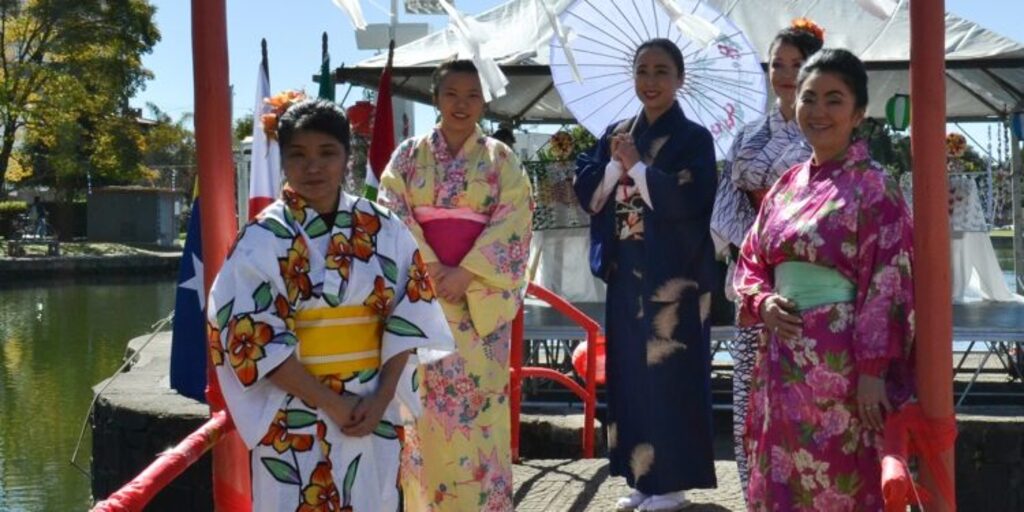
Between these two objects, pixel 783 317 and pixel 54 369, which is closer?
pixel 783 317

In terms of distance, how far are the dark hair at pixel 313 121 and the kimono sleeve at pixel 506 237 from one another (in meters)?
1.19

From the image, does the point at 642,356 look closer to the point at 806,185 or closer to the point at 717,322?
the point at 806,185

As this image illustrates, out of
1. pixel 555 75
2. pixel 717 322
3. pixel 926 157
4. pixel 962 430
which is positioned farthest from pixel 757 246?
pixel 717 322

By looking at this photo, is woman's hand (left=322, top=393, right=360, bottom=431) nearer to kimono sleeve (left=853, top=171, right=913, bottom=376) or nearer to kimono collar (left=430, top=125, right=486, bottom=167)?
kimono sleeve (left=853, top=171, right=913, bottom=376)

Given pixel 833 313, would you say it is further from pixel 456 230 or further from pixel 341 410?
pixel 456 230

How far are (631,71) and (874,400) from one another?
2.85m

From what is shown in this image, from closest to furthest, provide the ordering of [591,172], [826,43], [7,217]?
1. [591,172]
2. [826,43]
3. [7,217]

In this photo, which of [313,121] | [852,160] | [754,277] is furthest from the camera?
[754,277]

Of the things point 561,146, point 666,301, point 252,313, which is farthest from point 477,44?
point 561,146

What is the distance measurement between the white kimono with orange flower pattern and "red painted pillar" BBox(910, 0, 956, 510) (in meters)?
1.09

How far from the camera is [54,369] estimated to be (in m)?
13.1

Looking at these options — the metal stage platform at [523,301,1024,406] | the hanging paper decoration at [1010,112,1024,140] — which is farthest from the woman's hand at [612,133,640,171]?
the hanging paper decoration at [1010,112,1024,140]

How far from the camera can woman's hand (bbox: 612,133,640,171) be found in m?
4.15

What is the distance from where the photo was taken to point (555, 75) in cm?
548
